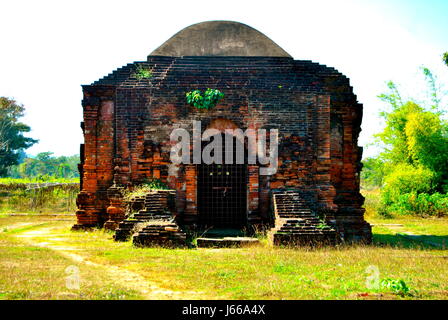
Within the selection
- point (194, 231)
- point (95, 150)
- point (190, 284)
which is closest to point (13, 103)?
point (95, 150)

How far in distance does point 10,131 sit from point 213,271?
44463 millimetres

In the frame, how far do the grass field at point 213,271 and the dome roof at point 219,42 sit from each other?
21.9ft

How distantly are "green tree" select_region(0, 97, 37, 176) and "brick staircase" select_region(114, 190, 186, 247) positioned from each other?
120 feet

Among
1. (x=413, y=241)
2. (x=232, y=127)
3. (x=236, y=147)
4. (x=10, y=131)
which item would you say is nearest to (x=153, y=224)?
(x=236, y=147)

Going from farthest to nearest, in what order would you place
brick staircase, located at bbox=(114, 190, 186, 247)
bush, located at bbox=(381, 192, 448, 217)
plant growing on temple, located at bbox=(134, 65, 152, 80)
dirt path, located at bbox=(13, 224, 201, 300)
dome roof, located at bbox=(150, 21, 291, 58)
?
bush, located at bbox=(381, 192, 448, 217) → dome roof, located at bbox=(150, 21, 291, 58) → plant growing on temple, located at bbox=(134, 65, 152, 80) → brick staircase, located at bbox=(114, 190, 186, 247) → dirt path, located at bbox=(13, 224, 201, 300)

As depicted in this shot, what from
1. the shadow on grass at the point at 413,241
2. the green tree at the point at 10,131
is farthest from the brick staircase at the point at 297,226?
the green tree at the point at 10,131

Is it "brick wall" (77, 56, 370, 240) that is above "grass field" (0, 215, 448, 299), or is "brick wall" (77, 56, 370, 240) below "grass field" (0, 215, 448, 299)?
above

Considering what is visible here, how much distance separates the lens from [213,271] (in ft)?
23.0

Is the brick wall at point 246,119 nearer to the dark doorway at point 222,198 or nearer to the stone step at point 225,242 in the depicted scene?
the dark doorway at point 222,198

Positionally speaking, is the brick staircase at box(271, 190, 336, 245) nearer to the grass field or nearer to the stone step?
the grass field

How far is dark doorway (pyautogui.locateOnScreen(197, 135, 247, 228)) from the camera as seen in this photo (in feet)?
39.7

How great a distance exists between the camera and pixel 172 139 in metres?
11.7

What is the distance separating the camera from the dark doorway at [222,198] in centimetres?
1211

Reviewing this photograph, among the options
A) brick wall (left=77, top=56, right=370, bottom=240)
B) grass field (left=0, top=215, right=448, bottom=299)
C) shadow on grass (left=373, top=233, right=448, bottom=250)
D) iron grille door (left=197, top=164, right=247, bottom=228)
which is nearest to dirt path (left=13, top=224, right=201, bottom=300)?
grass field (left=0, top=215, right=448, bottom=299)
